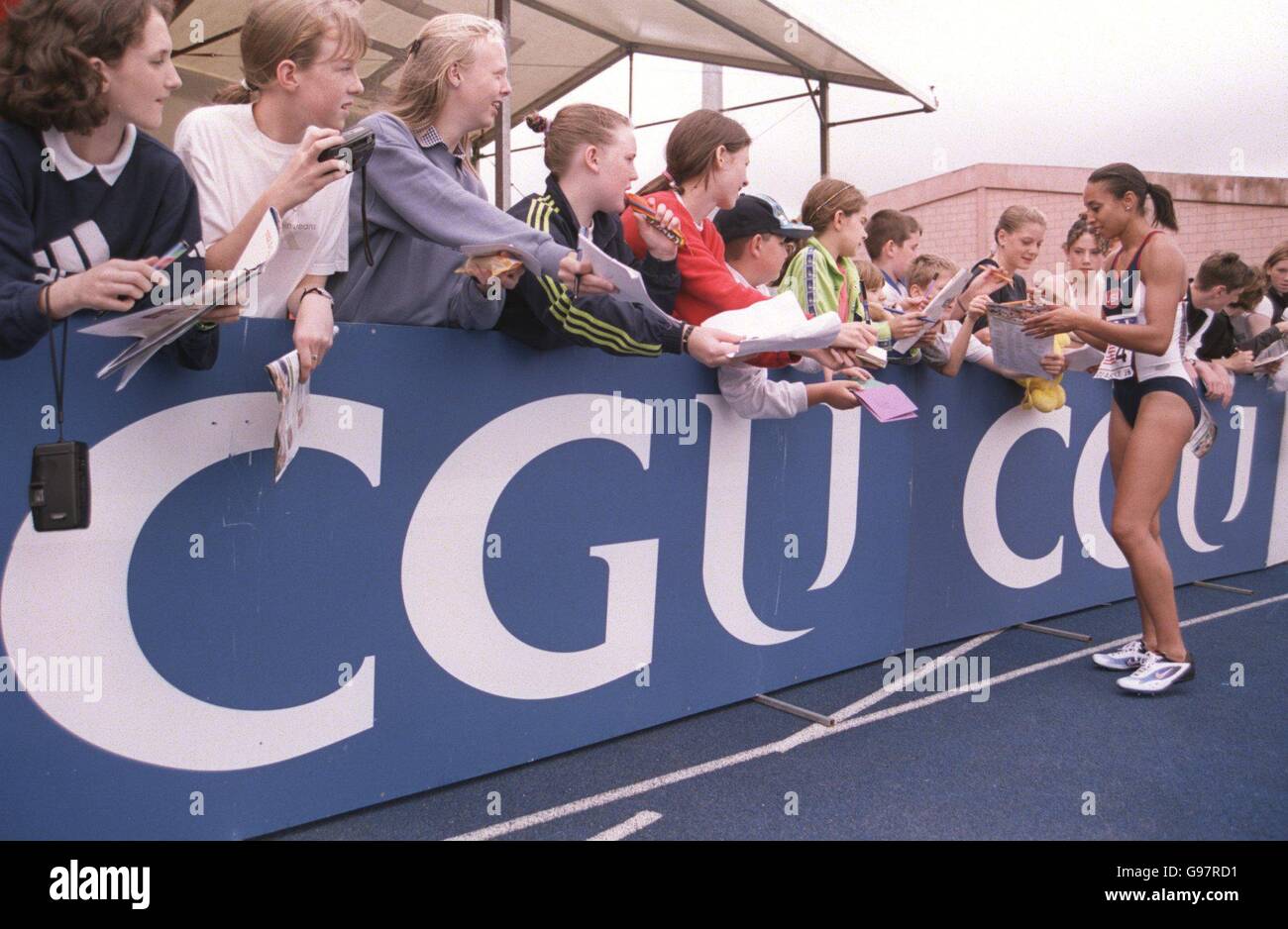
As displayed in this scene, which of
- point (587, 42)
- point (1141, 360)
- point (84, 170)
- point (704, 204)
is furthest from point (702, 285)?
point (587, 42)

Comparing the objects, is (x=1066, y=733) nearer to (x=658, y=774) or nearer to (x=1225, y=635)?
(x=658, y=774)

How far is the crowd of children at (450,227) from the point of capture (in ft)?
6.09

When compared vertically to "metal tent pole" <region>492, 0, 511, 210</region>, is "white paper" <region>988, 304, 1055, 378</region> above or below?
below

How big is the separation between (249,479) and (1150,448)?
342 centimetres

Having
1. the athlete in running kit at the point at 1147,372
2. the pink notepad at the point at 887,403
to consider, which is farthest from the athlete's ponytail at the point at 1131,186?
the pink notepad at the point at 887,403

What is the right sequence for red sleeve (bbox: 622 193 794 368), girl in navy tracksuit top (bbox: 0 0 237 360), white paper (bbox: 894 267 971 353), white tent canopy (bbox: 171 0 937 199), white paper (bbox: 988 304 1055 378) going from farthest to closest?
white tent canopy (bbox: 171 0 937 199) < white paper (bbox: 988 304 1055 378) < white paper (bbox: 894 267 971 353) < red sleeve (bbox: 622 193 794 368) < girl in navy tracksuit top (bbox: 0 0 237 360)

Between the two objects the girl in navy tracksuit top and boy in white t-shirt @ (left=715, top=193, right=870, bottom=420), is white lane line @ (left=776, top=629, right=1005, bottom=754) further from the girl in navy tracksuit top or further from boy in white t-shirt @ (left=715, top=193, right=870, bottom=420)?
the girl in navy tracksuit top

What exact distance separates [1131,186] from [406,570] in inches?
130

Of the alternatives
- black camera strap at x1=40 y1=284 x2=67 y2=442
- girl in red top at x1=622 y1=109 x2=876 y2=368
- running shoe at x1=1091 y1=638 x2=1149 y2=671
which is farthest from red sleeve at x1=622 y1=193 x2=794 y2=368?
running shoe at x1=1091 y1=638 x2=1149 y2=671

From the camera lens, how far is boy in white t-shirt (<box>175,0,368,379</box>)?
2252mm

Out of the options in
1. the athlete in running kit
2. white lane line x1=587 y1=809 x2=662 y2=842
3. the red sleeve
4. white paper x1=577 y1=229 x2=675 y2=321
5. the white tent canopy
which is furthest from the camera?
the white tent canopy

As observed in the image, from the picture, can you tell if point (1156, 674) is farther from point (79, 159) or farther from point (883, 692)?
point (79, 159)

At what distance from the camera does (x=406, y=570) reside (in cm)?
250
